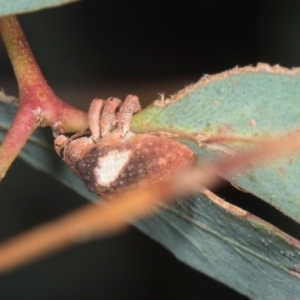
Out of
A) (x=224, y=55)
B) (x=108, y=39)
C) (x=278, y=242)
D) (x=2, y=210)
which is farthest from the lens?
(x=2, y=210)

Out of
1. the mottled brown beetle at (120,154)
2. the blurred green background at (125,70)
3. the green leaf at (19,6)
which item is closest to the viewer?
the green leaf at (19,6)

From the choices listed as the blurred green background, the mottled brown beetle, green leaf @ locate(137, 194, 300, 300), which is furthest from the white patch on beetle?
the blurred green background

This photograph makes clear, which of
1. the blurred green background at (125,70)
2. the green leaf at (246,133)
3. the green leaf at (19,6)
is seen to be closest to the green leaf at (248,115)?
the green leaf at (246,133)

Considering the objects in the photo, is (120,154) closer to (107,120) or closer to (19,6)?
(107,120)

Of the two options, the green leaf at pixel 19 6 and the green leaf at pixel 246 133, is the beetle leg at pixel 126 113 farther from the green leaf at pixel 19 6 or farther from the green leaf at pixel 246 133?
the green leaf at pixel 19 6

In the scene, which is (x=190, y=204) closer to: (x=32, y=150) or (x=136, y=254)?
(x=32, y=150)

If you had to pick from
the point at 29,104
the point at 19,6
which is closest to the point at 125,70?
the point at 29,104

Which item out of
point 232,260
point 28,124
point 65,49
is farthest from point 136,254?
point 28,124
